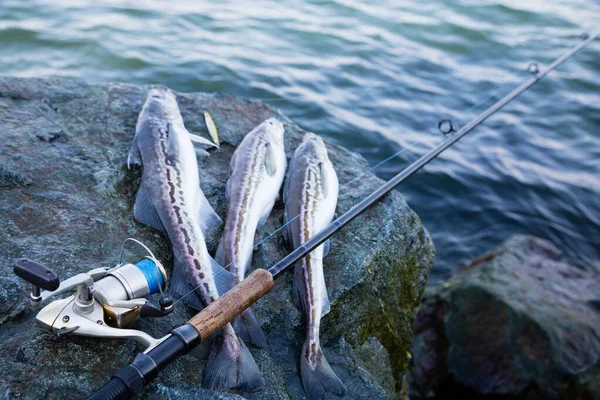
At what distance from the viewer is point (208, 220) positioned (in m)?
3.79

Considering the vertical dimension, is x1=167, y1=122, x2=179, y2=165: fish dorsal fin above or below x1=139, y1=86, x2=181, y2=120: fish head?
below

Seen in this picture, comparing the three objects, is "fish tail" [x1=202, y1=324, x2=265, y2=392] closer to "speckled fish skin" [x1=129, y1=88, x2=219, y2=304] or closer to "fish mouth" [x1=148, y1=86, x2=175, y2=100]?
"speckled fish skin" [x1=129, y1=88, x2=219, y2=304]

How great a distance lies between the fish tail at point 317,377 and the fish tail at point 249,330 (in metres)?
0.25

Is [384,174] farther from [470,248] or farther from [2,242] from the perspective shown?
[2,242]

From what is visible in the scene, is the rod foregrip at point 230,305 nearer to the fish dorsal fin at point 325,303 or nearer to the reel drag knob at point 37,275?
the fish dorsal fin at point 325,303

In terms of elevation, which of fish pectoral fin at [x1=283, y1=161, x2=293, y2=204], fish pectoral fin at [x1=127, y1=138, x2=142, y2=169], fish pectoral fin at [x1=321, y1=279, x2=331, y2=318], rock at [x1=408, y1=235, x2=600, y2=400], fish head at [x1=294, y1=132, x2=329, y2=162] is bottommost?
rock at [x1=408, y1=235, x2=600, y2=400]

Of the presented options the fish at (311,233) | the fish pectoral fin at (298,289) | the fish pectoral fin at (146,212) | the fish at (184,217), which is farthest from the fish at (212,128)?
the fish pectoral fin at (298,289)

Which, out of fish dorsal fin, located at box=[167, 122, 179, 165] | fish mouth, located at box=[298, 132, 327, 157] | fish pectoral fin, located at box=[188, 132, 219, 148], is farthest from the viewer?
fish mouth, located at box=[298, 132, 327, 157]

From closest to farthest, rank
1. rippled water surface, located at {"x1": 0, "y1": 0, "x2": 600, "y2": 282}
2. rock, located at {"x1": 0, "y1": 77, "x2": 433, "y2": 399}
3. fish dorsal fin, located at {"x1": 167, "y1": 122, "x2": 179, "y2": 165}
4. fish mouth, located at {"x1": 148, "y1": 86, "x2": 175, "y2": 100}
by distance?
1. rock, located at {"x1": 0, "y1": 77, "x2": 433, "y2": 399}
2. fish dorsal fin, located at {"x1": 167, "y1": 122, "x2": 179, "y2": 165}
3. fish mouth, located at {"x1": 148, "y1": 86, "x2": 175, "y2": 100}
4. rippled water surface, located at {"x1": 0, "y1": 0, "x2": 600, "y2": 282}

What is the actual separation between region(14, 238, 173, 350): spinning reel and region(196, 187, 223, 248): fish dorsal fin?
950mm

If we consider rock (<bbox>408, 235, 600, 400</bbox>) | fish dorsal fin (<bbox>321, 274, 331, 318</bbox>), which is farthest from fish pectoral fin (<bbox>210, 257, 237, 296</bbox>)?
rock (<bbox>408, 235, 600, 400</bbox>)

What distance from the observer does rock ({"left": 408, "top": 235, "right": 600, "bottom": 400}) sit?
4.87 meters

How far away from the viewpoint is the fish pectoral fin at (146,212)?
3.65 meters

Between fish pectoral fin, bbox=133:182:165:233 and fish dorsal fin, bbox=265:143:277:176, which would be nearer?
fish pectoral fin, bbox=133:182:165:233
